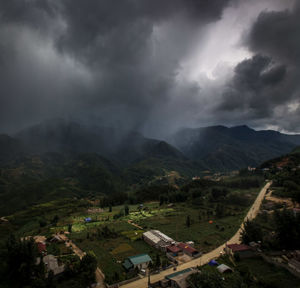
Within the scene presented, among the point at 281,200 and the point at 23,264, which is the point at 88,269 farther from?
the point at 281,200

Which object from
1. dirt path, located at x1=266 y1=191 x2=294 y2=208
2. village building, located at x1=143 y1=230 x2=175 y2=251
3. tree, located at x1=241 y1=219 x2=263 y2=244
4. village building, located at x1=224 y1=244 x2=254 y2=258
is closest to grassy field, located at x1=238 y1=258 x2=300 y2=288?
village building, located at x1=224 y1=244 x2=254 y2=258

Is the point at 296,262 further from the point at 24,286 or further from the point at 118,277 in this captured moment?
the point at 24,286

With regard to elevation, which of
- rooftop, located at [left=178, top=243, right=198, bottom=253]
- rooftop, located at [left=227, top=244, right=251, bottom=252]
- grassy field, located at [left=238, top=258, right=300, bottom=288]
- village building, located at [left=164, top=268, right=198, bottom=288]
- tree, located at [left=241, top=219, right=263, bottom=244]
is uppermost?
tree, located at [left=241, top=219, right=263, bottom=244]

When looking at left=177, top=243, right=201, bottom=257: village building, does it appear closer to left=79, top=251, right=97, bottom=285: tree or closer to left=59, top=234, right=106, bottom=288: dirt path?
left=59, top=234, right=106, bottom=288: dirt path

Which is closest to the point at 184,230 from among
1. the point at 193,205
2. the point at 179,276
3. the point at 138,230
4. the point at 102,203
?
the point at 138,230

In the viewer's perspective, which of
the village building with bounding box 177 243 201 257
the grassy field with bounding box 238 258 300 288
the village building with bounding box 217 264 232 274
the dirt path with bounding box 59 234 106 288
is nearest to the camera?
the grassy field with bounding box 238 258 300 288

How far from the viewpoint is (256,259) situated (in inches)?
1293

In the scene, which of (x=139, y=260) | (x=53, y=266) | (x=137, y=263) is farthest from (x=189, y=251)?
(x=53, y=266)

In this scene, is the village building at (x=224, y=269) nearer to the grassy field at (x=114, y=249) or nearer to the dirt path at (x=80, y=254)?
the grassy field at (x=114, y=249)

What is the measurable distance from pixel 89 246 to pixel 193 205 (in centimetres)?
5140

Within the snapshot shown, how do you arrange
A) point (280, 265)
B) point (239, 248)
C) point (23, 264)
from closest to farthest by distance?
point (23, 264) → point (280, 265) → point (239, 248)

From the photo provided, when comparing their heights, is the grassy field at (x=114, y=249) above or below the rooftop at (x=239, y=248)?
below

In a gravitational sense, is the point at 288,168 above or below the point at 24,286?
above

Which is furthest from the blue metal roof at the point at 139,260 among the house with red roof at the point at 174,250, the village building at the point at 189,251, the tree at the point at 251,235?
the tree at the point at 251,235
